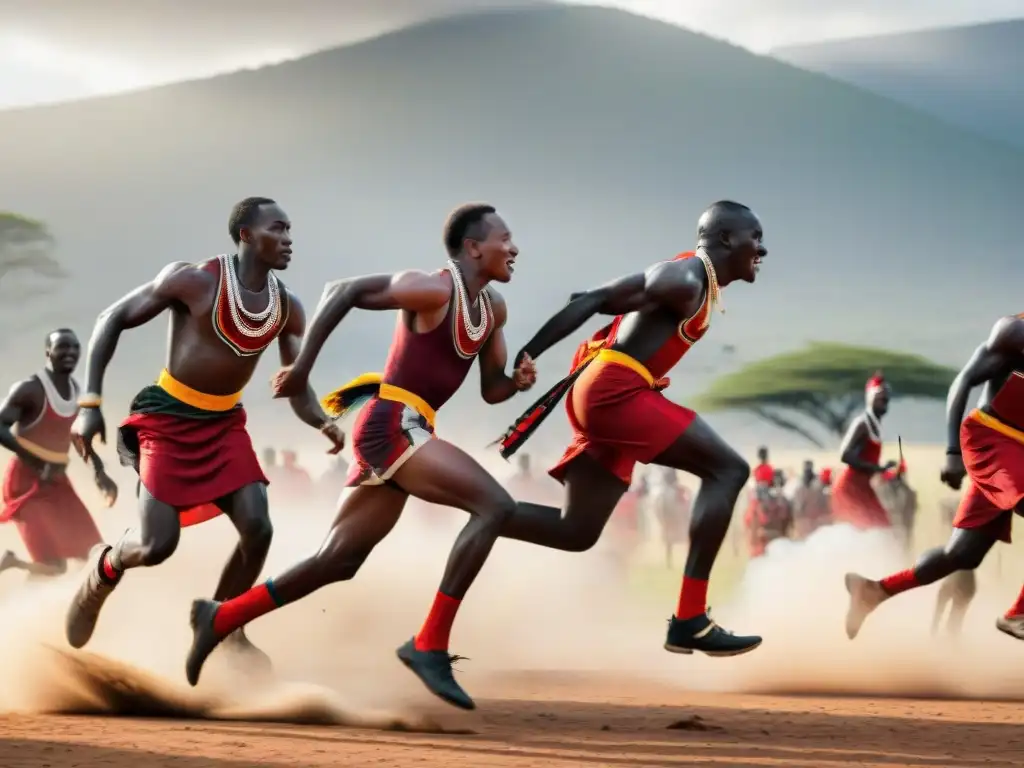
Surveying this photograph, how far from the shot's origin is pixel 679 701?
7789 millimetres

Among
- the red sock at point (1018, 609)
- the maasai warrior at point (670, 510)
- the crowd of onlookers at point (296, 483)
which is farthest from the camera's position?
the maasai warrior at point (670, 510)

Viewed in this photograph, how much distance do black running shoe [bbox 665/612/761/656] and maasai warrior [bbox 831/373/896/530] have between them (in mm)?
6064

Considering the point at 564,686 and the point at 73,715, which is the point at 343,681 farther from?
the point at 73,715

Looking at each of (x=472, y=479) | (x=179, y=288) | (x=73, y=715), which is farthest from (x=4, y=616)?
(x=472, y=479)

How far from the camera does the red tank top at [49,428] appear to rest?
10.2 meters

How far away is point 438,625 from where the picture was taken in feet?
20.5

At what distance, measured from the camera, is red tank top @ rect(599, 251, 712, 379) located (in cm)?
705

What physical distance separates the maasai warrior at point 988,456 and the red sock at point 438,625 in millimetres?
3081

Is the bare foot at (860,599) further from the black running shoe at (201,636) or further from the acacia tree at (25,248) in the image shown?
the acacia tree at (25,248)

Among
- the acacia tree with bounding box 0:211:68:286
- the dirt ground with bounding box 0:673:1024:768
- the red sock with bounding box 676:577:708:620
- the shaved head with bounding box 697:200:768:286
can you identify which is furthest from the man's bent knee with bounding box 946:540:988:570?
the acacia tree with bounding box 0:211:68:286

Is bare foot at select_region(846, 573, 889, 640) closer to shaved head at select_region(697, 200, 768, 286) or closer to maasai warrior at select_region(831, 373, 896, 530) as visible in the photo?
shaved head at select_region(697, 200, 768, 286)

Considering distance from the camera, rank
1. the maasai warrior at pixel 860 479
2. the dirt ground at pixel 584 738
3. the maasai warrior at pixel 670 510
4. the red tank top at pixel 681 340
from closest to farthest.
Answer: the dirt ground at pixel 584 738 → the red tank top at pixel 681 340 → the maasai warrior at pixel 860 479 → the maasai warrior at pixel 670 510

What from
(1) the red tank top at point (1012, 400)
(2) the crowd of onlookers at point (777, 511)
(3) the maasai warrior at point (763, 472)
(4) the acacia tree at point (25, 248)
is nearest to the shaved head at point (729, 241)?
(1) the red tank top at point (1012, 400)

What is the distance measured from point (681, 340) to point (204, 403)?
6.77ft
